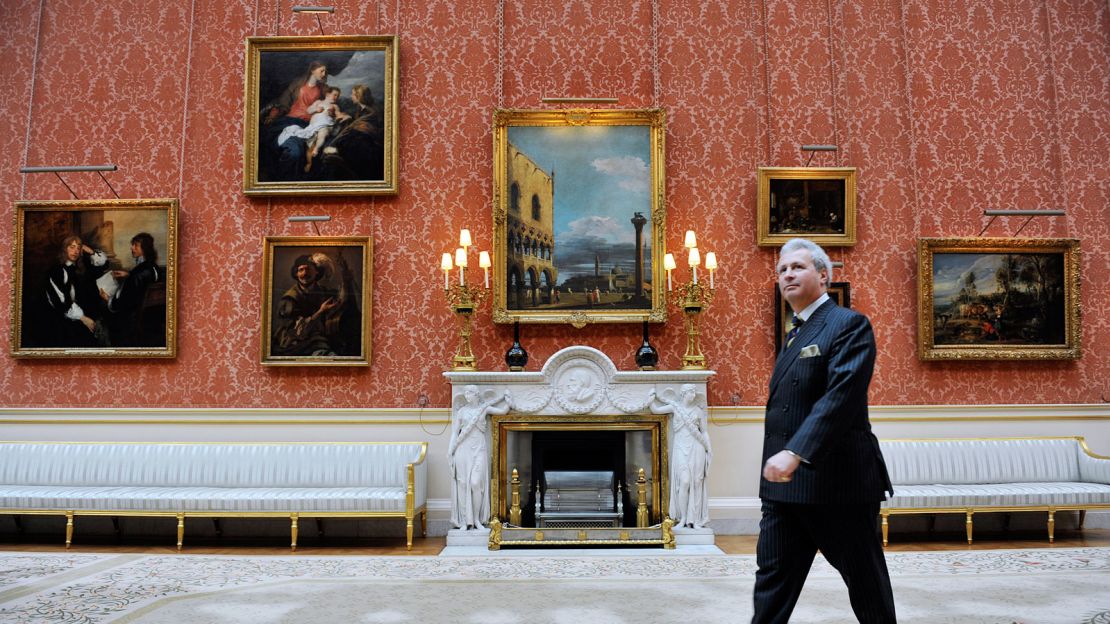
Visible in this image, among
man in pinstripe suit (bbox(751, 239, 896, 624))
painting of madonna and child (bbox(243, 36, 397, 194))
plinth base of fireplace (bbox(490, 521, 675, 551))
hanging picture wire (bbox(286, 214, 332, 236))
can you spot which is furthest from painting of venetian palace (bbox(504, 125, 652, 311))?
man in pinstripe suit (bbox(751, 239, 896, 624))

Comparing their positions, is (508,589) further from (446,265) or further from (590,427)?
(446,265)

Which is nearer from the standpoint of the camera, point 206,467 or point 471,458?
point 471,458

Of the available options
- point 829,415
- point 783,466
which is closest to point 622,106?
point 829,415

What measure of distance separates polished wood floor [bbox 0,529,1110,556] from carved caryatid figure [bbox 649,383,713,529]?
16.6 inches

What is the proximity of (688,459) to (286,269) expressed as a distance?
4.46 metres

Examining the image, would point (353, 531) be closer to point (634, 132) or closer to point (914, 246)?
point (634, 132)

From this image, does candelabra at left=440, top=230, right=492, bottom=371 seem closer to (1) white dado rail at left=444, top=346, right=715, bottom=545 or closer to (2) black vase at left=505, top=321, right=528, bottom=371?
(1) white dado rail at left=444, top=346, right=715, bottom=545

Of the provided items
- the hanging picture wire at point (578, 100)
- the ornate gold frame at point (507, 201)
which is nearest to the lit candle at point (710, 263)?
the ornate gold frame at point (507, 201)

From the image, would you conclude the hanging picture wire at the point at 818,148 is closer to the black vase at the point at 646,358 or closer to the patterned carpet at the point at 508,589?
the black vase at the point at 646,358

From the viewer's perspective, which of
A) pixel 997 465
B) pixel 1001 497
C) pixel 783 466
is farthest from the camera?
pixel 997 465

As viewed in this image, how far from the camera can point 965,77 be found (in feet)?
28.3

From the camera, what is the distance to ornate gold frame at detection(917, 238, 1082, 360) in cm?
828

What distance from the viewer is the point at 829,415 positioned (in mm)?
2955

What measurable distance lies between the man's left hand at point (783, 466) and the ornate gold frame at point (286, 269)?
593cm
